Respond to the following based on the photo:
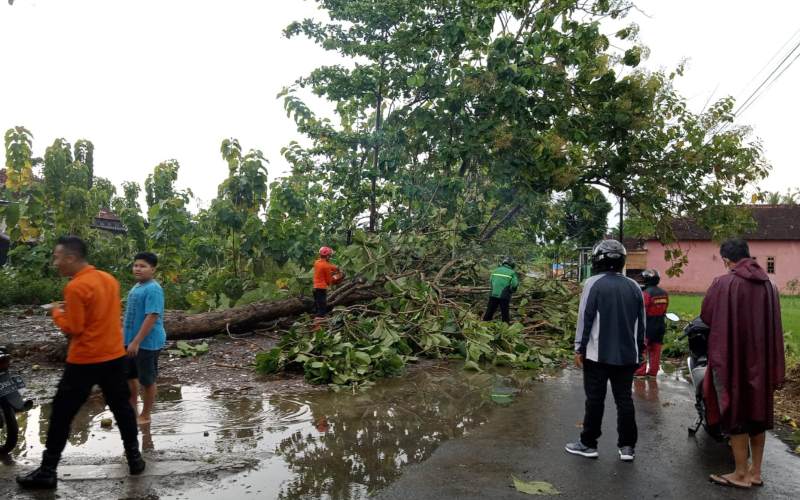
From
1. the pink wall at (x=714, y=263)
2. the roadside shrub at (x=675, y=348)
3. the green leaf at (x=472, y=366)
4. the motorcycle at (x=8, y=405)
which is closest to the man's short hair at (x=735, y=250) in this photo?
→ the green leaf at (x=472, y=366)

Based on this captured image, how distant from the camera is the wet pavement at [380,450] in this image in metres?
4.56

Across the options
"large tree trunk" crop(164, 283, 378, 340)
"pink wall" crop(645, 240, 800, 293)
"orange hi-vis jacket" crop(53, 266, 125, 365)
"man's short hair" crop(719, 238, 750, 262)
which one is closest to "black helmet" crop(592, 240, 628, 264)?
"man's short hair" crop(719, 238, 750, 262)

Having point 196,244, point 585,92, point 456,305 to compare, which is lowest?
point 456,305

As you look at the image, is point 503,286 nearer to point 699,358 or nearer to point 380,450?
point 699,358

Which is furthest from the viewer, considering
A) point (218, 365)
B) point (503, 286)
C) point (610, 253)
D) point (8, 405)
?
point (503, 286)

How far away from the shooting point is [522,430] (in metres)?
6.20

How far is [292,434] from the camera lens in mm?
6012

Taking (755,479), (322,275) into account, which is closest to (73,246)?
(755,479)

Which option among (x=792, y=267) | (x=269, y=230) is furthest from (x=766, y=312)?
(x=792, y=267)

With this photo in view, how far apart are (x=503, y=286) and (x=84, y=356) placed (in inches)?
340

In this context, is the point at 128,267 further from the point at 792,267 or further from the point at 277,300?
the point at 792,267

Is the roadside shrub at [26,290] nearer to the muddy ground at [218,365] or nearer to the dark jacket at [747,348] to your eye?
the muddy ground at [218,365]

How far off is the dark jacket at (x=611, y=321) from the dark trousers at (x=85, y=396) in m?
3.55

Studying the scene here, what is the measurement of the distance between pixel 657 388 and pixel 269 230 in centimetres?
854
